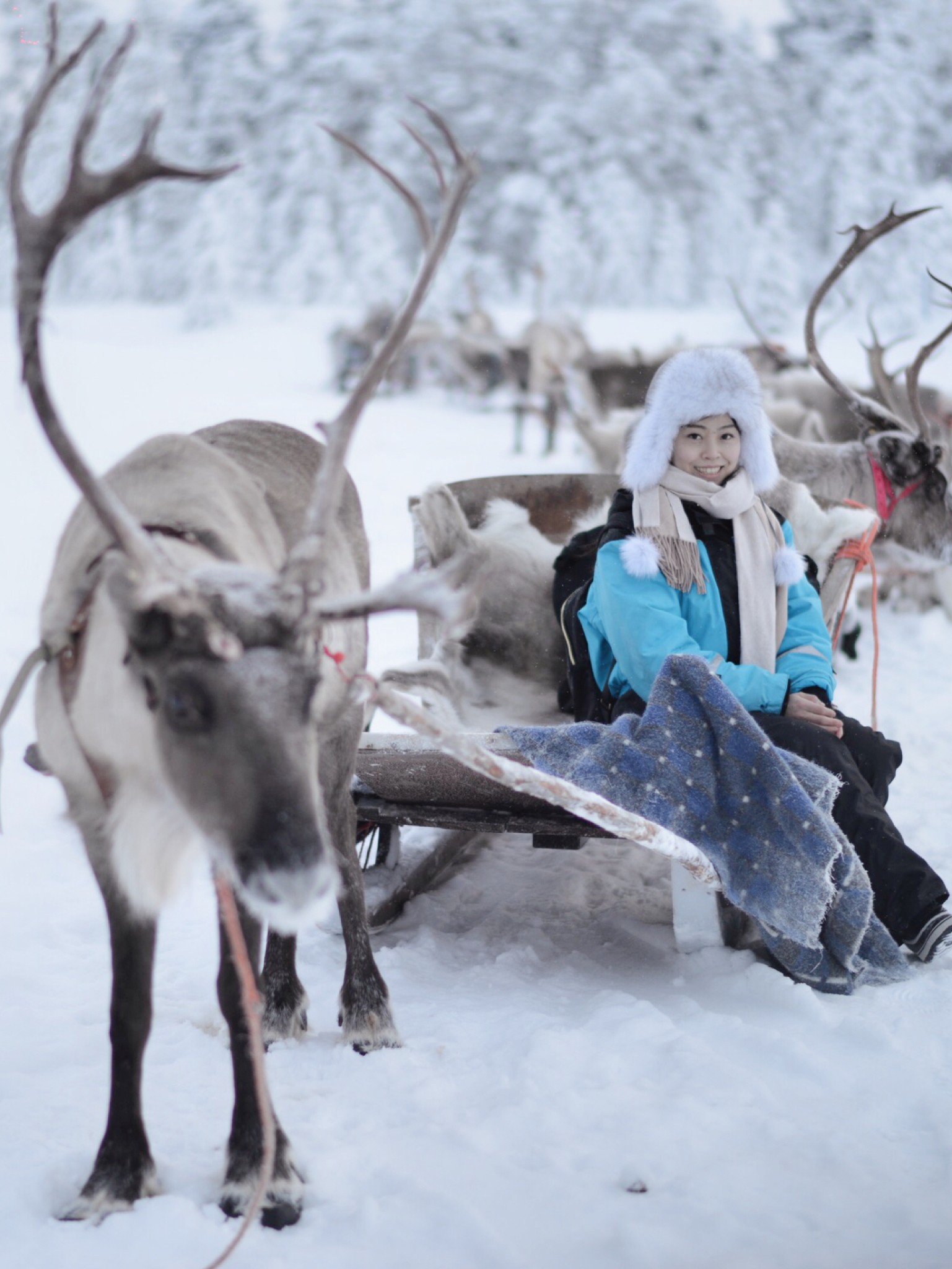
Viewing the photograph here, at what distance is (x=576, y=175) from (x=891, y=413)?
21819mm

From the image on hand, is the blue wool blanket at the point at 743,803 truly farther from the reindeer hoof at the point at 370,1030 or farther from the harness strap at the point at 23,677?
the harness strap at the point at 23,677

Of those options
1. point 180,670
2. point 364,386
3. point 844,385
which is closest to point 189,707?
point 180,670

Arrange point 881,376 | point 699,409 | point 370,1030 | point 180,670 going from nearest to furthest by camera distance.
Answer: point 180,670, point 370,1030, point 699,409, point 881,376

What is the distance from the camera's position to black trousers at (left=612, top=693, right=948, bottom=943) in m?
2.48

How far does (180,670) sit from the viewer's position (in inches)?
54.1

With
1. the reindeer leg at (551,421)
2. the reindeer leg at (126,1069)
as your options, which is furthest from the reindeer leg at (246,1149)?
the reindeer leg at (551,421)

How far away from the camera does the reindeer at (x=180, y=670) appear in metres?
1.37

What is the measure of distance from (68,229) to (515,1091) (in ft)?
5.38

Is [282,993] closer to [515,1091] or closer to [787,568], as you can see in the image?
[515,1091]

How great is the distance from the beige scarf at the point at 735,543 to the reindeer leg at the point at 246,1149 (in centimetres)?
140

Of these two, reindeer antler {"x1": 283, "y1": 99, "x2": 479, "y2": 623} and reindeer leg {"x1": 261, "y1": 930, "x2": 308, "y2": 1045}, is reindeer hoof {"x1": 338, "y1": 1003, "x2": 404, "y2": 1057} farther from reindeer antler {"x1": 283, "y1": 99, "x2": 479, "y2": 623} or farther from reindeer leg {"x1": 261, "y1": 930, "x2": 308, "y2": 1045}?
reindeer antler {"x1": 283, "y1": 99, "x2": 479, "y2": 623}

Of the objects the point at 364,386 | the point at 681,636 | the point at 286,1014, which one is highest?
the point at 364,386

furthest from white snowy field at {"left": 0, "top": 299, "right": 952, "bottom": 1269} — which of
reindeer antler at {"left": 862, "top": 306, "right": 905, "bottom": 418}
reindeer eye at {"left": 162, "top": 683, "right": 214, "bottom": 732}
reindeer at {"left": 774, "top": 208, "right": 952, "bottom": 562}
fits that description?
reindeer antler at {"left": 862, "top": 306, "right": 905, "bottom": 418}

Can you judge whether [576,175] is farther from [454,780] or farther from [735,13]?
[454,780]
